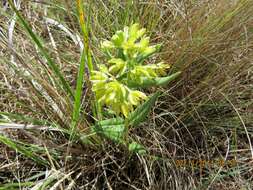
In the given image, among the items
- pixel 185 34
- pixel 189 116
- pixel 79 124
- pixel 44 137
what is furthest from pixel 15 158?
pixel 185 34

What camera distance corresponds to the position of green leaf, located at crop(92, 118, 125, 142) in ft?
3.67

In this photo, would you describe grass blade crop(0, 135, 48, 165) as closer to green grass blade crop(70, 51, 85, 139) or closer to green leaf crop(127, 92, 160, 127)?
green grass blade crop(70, 51, 85, 139)

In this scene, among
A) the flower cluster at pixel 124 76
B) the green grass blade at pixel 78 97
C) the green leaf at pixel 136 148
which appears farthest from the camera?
the green leaf at pixel 136 148

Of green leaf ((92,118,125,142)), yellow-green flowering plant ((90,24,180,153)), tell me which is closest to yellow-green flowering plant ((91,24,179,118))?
yellow-green flowering plant ((90,24,180,153))

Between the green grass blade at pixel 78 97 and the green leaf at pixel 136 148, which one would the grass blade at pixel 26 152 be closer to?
the green grass blade at pixel 78 97

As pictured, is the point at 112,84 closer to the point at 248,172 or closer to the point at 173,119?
the point at 173,119

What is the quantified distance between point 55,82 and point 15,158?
0.25 m

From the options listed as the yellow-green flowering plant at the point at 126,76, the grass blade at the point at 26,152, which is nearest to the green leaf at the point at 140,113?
the yellow-green flowering plant at the point at 126,76

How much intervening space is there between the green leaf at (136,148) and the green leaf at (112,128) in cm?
7

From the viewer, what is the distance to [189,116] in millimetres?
1334

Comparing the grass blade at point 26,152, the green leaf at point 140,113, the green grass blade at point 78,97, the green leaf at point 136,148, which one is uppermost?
the green grass blade at point 78,97

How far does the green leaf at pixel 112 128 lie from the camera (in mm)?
1119

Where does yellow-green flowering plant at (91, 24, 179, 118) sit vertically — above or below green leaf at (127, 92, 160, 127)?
above

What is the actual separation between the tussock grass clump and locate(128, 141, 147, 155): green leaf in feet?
0.08
